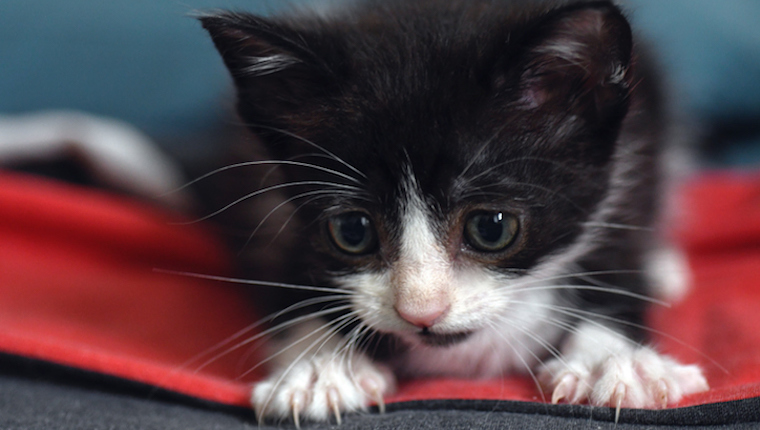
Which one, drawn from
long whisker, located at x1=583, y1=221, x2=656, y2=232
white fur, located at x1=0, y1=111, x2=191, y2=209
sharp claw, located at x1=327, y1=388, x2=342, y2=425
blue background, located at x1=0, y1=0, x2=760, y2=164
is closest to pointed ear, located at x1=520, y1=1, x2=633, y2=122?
long whisker, located at x1=583, y1=221, x2=656, y2=232

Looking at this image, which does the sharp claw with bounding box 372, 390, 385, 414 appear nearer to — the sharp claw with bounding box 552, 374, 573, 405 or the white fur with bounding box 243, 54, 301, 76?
the sharp claw with bounding box 552, 374, 573, 405

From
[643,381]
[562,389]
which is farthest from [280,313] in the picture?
[643,381]

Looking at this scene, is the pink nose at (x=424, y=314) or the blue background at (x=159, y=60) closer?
the pink nose at (x=424, y=314)

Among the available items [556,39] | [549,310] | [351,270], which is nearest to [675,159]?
[549,310]

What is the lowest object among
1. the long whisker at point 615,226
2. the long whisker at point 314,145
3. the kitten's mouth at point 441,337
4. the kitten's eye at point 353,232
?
the kitten's mouth at point 441,337

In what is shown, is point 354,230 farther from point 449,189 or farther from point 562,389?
point 562,389

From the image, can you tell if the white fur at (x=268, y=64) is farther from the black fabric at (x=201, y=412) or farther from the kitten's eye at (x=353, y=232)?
the black fabric at (x=201, y=412)

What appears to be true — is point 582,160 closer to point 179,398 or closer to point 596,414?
point 596,414

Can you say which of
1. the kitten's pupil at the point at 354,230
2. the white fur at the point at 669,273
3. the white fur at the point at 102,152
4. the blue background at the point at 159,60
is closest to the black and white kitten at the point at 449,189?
the kitten's pupil at the point at 354,230
